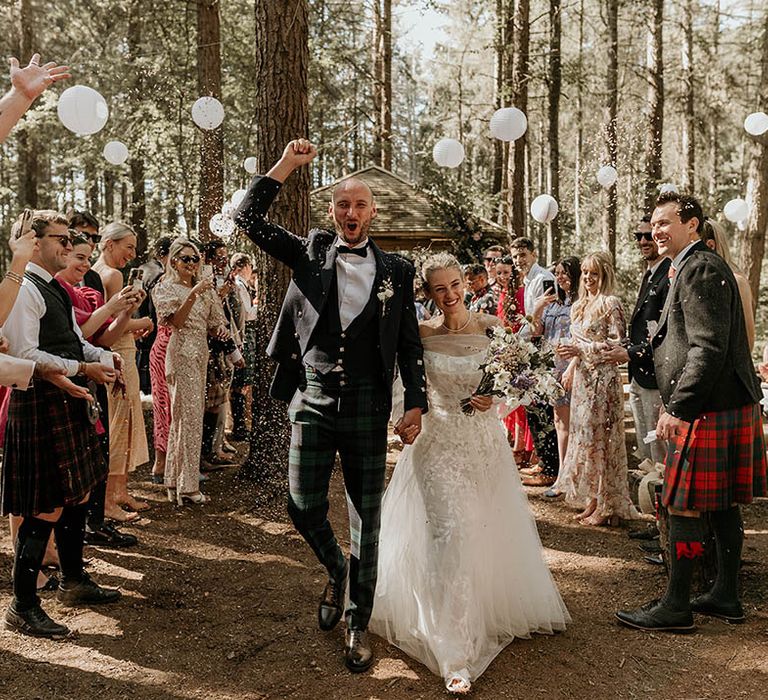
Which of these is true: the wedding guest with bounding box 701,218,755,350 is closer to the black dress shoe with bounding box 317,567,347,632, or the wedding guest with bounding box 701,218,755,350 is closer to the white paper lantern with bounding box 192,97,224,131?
the black dress shoe with bounding box 317,567,347,632

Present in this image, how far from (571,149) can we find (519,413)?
28.7m

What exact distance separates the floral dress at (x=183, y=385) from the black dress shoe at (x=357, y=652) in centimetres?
271

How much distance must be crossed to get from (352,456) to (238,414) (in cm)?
535

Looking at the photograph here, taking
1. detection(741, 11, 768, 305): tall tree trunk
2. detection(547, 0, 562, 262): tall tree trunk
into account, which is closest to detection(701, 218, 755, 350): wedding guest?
detection(741, 11, 768, 305): tall tree trunk

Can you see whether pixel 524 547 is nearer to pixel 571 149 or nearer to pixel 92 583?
pixel 92 583

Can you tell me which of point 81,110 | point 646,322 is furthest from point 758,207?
point 81,110

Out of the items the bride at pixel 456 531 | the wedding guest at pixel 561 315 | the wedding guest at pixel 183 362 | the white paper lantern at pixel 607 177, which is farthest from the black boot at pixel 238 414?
the white paper lantern at pixel 607 177

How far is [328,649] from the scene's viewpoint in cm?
339

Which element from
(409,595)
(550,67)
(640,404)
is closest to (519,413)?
(640,404)

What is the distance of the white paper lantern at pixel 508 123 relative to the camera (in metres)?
10.3

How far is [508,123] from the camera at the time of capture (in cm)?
1033

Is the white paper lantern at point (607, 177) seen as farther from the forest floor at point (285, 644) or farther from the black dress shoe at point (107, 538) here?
the black dress shoe at point (107, 538)

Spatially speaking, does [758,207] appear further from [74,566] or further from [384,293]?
[74,566]

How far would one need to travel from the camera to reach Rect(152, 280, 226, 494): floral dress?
5.52m
